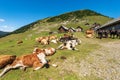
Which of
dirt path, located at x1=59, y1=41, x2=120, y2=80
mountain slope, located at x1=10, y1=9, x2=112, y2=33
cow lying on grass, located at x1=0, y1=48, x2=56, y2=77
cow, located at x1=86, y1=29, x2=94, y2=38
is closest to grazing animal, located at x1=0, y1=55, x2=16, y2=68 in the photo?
cow lying on grass, located at x1=0, y1=48, x2=56, y2=77

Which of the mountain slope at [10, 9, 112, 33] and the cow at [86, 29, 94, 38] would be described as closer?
the cow at [86, 29, 94, 38]

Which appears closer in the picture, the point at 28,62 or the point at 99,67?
the point at 28,62

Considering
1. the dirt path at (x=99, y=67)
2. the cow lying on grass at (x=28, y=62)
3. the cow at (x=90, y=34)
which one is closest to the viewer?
the dirt path at (x=99, y=67)

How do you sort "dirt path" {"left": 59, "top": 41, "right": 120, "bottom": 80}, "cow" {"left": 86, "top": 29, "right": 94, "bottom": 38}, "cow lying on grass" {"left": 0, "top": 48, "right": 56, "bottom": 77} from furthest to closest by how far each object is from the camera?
1. "cow" {"left": 86, "top": 29, "right": 94, "bottom": 38}
2. "cow lying on grass" {"left": 0, "top": 48, "right": 56, "bottom": 77}
3. "dirt path" {"left": 59, "top": 41, "right": 120, "bottom": 80}

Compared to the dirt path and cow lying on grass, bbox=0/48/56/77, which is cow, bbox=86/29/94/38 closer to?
the dirt path

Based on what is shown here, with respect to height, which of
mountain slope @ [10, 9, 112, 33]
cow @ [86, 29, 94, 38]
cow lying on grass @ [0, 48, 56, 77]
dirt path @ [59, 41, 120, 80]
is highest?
mountain slope @ [10, 9, 112, 33]

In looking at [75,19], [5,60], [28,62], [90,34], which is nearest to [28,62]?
[28,62]

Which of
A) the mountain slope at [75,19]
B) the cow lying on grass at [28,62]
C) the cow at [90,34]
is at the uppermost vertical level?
the mountain slope at [75,19]

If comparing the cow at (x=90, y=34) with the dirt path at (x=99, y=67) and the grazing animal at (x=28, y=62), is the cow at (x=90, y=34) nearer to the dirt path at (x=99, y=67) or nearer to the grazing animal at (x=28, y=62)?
the dirt path at (x=99, y=67)

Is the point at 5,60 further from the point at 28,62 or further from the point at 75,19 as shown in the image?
the point at 75,19

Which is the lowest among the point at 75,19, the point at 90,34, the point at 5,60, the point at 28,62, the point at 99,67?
the point at 99,67

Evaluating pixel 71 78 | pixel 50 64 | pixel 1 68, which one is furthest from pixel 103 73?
pixel 1 68

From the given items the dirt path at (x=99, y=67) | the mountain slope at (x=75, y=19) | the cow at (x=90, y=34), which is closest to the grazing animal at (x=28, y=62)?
the dirt path at (x=99, y=67)

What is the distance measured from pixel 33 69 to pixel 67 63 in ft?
10.5
